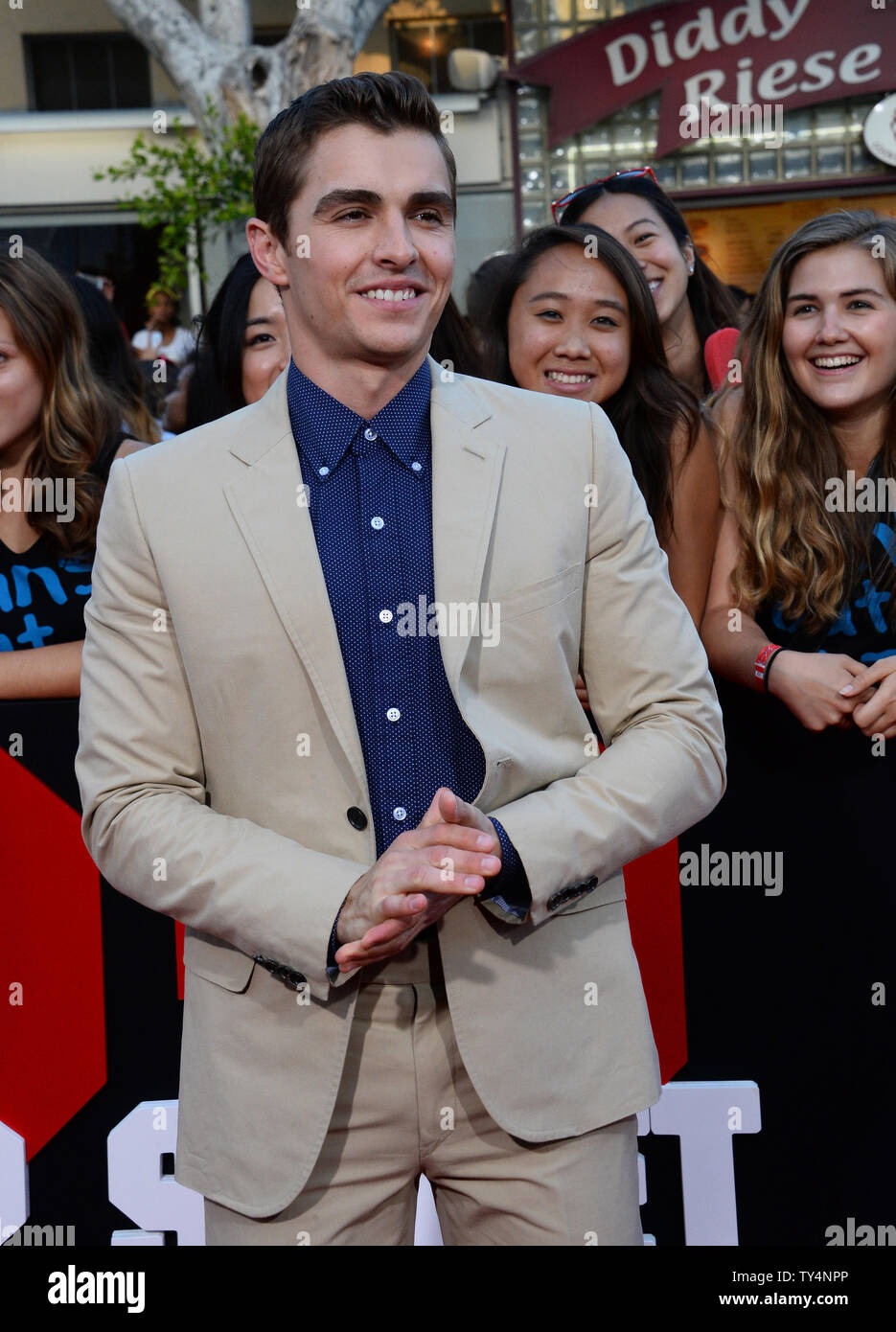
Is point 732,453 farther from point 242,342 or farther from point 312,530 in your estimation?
point 312,530

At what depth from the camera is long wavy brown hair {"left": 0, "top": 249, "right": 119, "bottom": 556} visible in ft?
10.4

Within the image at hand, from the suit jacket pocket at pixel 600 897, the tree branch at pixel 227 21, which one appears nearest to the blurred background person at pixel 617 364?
the suit jacket pocket at pixel 600 897

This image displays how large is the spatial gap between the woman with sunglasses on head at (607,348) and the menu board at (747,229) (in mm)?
8778

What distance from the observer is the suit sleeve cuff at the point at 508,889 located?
174 centimetres

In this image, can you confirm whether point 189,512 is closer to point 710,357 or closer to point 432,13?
point 710,357

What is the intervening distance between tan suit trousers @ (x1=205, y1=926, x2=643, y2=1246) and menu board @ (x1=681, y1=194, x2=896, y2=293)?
430 inches

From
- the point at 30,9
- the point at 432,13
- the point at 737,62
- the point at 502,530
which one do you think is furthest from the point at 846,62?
the point at 502,530

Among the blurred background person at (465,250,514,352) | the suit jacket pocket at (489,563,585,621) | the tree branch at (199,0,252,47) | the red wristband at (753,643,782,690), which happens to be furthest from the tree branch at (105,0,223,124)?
the suit jacket pocket at (489,563,585,621)

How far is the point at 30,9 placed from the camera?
12.5m

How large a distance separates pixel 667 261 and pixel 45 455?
195 cm

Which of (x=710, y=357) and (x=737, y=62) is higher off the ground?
(x=737, y=62)

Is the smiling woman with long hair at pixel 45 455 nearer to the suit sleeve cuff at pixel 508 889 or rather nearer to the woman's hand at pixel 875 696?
the suit sleeve cuff at pixel 508 889

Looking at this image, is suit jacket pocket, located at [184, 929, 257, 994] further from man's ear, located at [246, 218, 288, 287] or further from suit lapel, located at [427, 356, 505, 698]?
man's ear, located at [246, 218, 288, 287]

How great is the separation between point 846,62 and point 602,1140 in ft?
37.5
